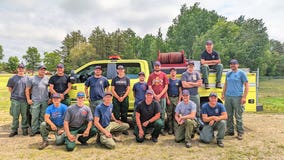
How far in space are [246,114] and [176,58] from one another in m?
3.64

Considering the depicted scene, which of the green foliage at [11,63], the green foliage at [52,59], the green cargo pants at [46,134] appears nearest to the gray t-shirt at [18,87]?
the green cargo pants at [46,134]

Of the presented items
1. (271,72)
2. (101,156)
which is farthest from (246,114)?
(271,72)

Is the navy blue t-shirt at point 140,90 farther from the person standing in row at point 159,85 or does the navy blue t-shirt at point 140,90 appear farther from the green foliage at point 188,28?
the green foliage at point 188,28

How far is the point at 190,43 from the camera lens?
47.8 meters

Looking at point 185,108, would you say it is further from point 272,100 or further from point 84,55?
point 84,55

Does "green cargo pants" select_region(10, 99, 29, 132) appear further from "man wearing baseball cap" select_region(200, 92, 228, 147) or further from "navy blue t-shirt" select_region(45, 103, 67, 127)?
"man wearing baseball cap" select_region(200, 92, 228, 147)

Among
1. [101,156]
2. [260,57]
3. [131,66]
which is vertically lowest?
[101,156]

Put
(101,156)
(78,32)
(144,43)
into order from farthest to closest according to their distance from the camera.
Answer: (78,32) → (144,43) → (101,156)

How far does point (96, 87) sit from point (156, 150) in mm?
2023

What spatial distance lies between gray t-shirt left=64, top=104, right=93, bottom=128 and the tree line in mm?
27251

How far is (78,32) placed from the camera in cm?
5531

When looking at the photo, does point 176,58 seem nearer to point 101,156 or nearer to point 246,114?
point 246,114

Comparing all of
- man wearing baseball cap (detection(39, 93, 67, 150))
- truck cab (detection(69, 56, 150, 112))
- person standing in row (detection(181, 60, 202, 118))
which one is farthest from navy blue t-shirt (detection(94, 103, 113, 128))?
person standing in row (detection(181, 60, 202, 118))

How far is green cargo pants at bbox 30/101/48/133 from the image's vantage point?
6088 mm
